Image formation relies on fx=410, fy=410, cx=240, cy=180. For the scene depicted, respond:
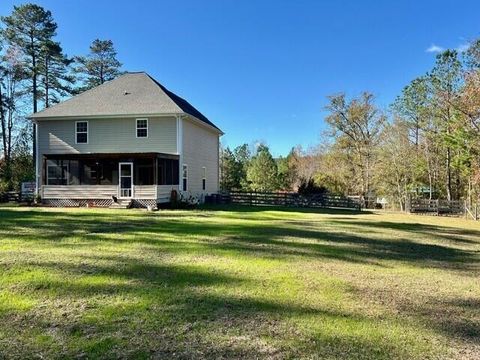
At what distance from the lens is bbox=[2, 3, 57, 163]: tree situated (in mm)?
36656

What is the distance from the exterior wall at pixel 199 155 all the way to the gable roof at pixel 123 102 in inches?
60.2

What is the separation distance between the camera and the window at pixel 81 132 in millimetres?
25312

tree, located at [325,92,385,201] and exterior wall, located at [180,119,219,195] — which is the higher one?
tree, located at [325,92,385,201]

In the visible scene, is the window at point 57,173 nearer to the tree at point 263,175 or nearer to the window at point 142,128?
the window at point 142,128

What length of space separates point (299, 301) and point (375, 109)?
36.0m

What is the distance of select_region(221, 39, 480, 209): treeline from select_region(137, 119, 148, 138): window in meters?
19.8

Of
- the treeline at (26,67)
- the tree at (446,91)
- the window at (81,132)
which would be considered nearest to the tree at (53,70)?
the treeline at (26,67)

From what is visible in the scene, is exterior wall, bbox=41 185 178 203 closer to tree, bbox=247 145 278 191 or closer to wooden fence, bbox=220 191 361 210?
wooden fence, bbox=220 191 361 210

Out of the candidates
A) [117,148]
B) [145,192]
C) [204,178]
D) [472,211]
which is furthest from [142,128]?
[472,211]

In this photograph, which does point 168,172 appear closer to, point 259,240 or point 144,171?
point 144,171

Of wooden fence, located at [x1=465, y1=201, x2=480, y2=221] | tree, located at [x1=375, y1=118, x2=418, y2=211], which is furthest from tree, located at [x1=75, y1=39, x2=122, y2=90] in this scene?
wooden fence, located at [x1=465, y1=201, x2=480, y2=221]

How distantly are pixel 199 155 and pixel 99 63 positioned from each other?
2195 centimetres

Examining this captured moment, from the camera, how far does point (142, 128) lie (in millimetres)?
24562

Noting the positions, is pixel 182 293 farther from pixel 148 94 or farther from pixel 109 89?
pixel 109 89
